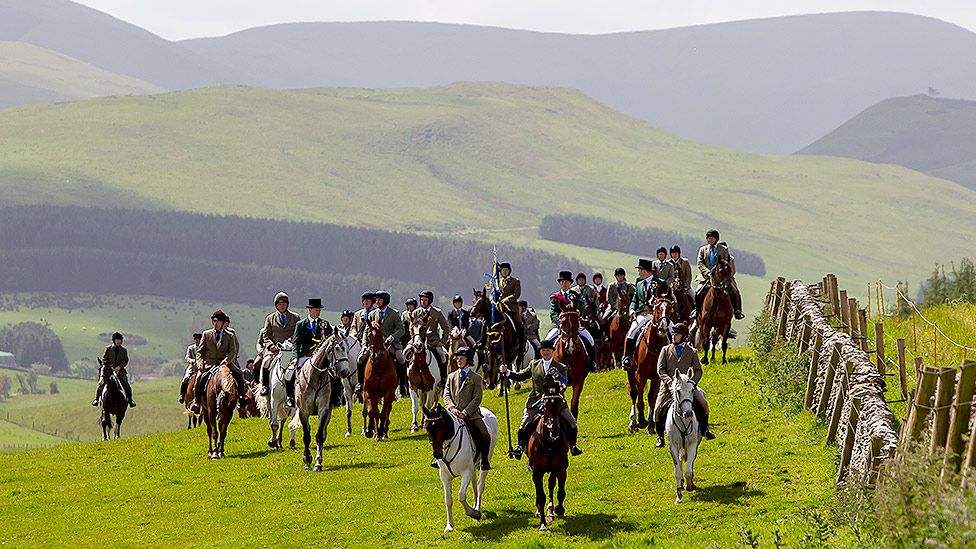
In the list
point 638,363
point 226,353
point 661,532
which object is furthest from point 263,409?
point 661,532

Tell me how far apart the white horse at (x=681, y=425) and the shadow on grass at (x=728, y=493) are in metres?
0.42

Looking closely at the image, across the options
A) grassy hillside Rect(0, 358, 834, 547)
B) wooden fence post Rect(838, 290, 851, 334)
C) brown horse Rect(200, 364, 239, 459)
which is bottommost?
grassy hillside Rect(0, 358, 834, 547)

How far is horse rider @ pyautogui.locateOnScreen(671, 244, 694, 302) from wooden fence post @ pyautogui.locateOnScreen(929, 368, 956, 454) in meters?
20.3

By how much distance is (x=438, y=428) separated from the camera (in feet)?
66.1

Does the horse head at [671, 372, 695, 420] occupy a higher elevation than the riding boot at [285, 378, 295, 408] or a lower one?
higher

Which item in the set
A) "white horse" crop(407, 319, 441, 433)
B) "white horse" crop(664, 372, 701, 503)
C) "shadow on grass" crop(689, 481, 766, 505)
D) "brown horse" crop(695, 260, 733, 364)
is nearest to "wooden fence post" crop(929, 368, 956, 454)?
"shadow on grass" crop(689, 481, 766, 505)

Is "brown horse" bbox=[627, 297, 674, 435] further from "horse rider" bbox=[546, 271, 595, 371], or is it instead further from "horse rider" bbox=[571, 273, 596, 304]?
"horse rider" bbox=[571, 273, 596, 304]

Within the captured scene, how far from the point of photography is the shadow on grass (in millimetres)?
20922

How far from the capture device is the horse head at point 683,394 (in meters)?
20.9

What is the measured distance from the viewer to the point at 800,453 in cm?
2350

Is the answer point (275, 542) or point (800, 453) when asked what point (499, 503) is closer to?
point (275, 542)

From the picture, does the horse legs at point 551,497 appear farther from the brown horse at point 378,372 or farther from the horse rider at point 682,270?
the horse rider at point 682,270

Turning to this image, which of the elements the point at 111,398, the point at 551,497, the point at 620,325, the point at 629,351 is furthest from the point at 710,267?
the point at 111,398

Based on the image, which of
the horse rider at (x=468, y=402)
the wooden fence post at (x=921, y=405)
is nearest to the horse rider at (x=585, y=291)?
the horse rider at (x=468, y=402)
